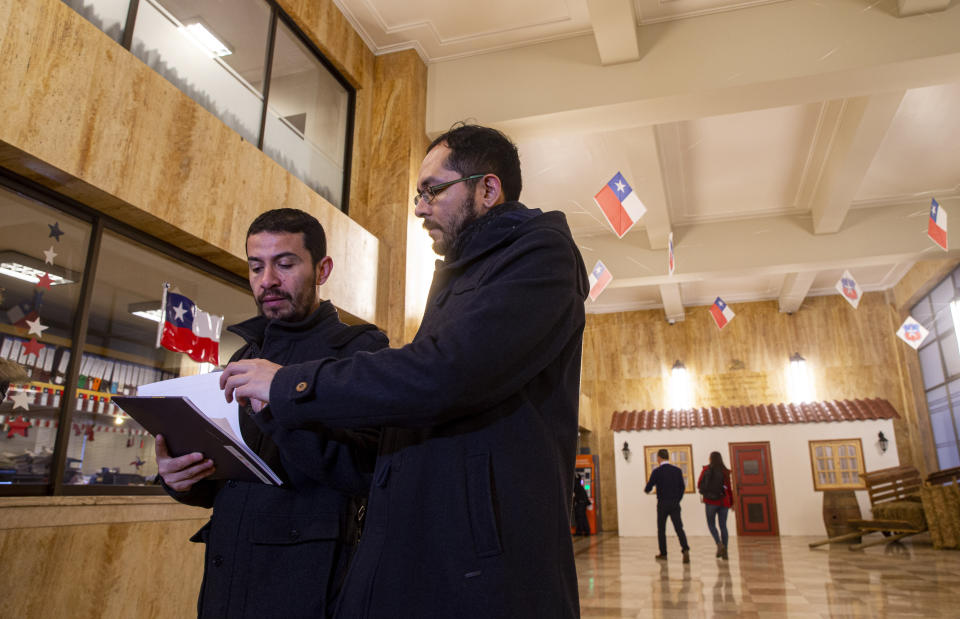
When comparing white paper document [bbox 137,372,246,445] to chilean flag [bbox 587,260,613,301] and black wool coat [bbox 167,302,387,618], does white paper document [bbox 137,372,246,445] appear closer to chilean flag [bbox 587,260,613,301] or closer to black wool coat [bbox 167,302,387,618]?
black wool coat [bbox 167,302,387,618]

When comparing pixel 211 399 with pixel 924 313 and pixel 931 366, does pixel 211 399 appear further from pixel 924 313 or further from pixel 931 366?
pixel 931 366

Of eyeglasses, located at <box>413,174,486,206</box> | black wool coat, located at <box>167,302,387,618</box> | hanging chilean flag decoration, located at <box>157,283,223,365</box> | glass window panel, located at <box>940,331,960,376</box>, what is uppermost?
glass window panel, located at <box>940,331,960,376</box>

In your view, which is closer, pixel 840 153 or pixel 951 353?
pixel 840 153

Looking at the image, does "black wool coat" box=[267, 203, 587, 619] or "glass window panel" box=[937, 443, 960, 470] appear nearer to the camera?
"black wool coat" box=[267, 203, 587, 619]

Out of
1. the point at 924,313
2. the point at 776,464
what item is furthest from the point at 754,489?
the point at 924,313

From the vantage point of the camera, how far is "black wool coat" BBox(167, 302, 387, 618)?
136 centimetres

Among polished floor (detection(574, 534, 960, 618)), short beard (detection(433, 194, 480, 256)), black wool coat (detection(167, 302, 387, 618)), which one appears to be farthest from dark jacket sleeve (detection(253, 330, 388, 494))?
polished floor (detection(574, 534, 960, 618))

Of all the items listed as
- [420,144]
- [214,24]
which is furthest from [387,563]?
[420,144]

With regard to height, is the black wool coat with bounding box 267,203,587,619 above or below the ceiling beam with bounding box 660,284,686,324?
below

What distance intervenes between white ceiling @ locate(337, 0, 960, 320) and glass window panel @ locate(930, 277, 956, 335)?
3.13 m

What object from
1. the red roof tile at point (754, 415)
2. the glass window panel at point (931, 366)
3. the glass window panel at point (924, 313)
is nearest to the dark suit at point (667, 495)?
the red roof tile at point (754, 415)

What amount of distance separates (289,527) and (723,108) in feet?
20.5

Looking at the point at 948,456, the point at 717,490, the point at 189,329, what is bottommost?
the point at 717,490

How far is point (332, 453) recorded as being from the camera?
136 centimetres
